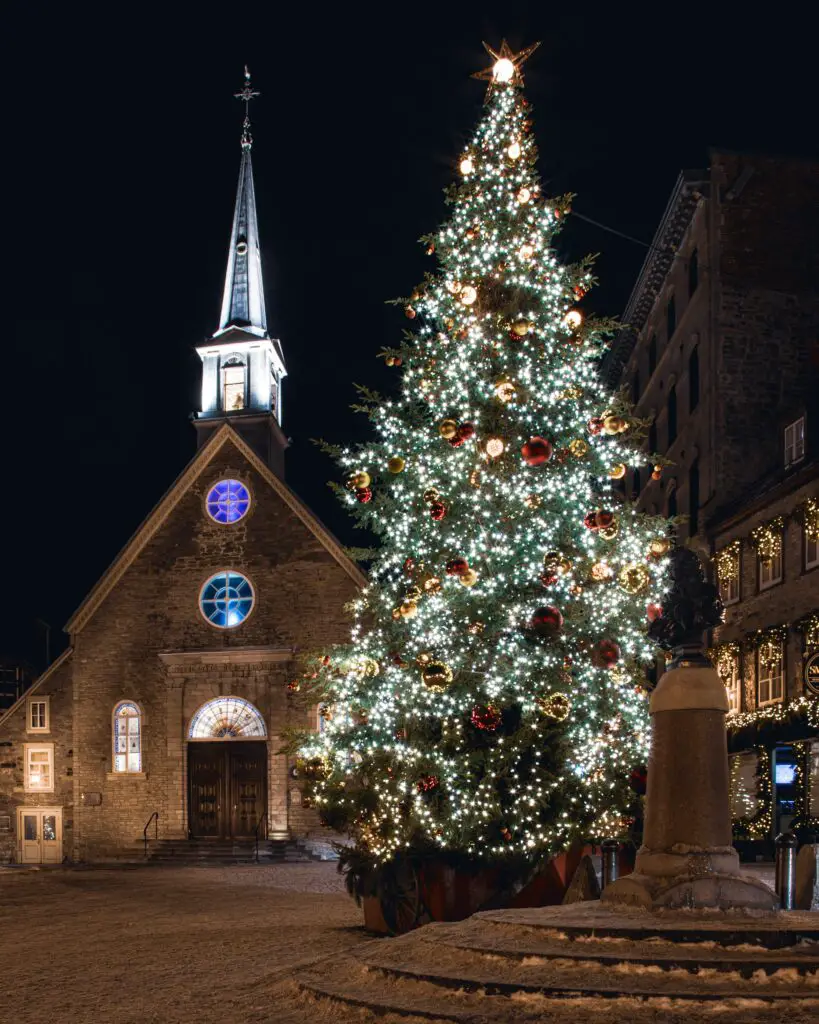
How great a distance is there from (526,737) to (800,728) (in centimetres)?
1379

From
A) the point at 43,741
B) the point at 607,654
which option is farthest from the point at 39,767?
the point at 607,654

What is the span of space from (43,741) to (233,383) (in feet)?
39.6

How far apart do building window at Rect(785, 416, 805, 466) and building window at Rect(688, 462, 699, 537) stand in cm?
479

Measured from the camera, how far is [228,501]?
32.4m

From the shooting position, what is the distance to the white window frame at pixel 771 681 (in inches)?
1013

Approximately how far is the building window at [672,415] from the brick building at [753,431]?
7 centimetres

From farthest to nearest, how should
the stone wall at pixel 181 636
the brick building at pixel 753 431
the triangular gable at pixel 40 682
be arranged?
the triangular gable at pixel 40 682 → the stone wall at pixel 181 636 → the brick building at pixel 753 431

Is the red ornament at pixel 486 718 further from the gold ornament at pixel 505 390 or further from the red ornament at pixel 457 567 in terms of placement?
the gold ornament at pixel 505 390

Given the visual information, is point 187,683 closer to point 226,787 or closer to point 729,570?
point 226,787

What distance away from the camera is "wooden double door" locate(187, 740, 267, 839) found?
30.3m

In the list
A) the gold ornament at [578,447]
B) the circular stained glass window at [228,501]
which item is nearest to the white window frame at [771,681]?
the gold ornament at [578,447]

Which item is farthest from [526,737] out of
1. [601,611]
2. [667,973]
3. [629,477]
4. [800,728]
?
[629,477]

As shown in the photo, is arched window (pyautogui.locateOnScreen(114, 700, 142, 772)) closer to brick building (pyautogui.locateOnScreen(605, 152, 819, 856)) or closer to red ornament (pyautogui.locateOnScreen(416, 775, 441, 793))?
brick building (pyautogui.locateOnScreen(605, 152, 819, 856))

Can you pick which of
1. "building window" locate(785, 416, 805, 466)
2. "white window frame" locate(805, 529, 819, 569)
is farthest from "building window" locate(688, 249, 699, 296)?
"white window frame" locate(805, 529, 819, 569)
